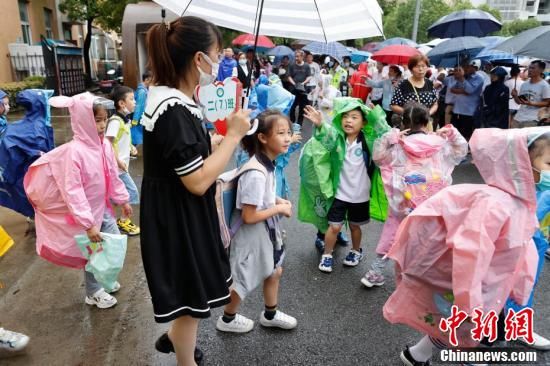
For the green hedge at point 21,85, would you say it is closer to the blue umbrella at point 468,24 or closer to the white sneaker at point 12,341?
the white sneaker at point 12,341

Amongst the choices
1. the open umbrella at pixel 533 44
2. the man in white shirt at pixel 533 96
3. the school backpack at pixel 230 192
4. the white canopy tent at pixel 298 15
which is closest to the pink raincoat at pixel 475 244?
the school backpack at pixel 230 192

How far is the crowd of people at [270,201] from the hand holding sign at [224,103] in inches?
0.5

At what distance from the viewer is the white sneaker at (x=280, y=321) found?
268 centimetres

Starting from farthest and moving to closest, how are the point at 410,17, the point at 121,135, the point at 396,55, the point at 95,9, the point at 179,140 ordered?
the point at 410,17 → the point at 95,9 → the point at 396,55 → the point at 121,135 → the point at 179,140

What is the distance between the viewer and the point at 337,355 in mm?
2492

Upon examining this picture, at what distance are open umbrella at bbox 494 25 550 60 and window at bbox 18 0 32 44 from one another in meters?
14.7

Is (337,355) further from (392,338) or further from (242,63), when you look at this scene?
(242,63)

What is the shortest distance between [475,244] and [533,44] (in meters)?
5.17

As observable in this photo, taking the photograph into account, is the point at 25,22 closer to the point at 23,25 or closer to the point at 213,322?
the point at 23,25

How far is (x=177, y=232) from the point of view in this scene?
1685 mm

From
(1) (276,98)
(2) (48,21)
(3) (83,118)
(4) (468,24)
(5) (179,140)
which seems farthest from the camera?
(2) (48,21)

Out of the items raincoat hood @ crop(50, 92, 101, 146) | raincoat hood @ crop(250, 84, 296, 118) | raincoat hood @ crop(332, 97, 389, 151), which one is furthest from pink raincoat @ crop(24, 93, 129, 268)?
raincoat hood @ crop(332, 97, 389, 151)

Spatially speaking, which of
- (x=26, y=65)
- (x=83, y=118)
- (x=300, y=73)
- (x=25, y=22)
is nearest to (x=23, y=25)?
(x=25, y=22)

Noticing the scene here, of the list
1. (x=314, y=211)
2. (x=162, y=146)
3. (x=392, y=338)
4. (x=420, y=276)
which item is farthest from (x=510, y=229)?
(x=314, y=211)
